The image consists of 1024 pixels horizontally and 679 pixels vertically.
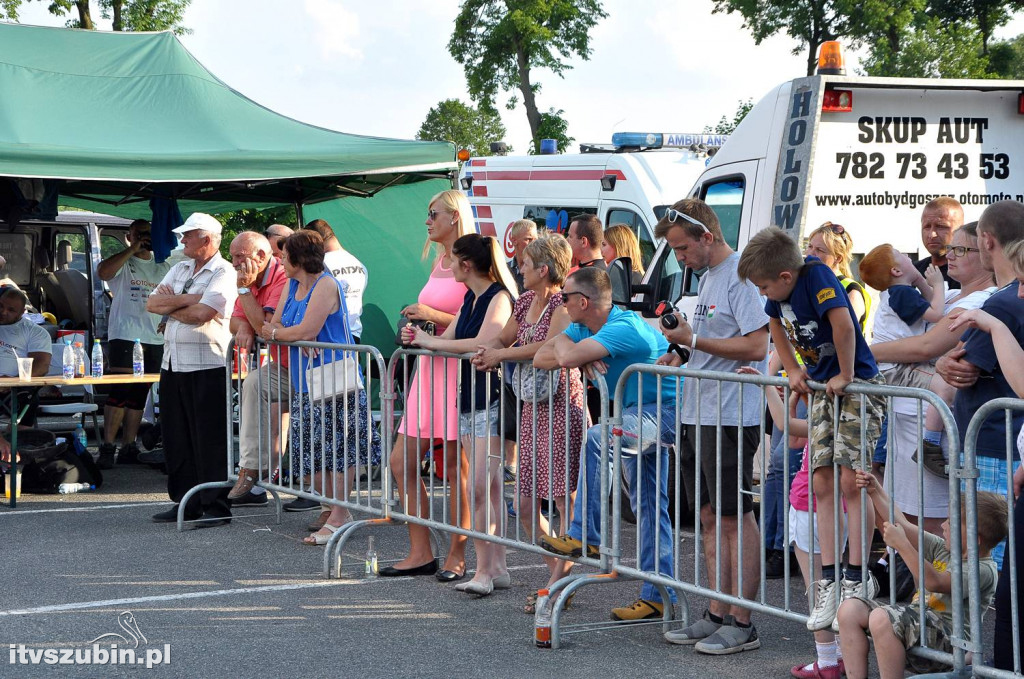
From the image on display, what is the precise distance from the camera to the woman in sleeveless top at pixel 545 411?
19.5ft

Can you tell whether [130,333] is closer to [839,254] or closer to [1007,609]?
[839,254]

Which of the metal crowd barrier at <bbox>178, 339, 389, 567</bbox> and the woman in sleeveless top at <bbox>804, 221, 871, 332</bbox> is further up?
the woman in sleeveless top at <bbox>804, 221, 871, 332</bbox>

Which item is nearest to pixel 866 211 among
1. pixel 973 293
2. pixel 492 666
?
pixel 973 293

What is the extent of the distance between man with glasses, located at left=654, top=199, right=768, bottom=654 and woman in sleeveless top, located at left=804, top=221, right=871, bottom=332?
4.04ft

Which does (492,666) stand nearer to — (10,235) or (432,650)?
(432,650)

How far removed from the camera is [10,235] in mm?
12836

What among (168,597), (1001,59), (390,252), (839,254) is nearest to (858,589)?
(839,254)

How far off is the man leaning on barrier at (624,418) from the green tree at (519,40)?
3102 cm

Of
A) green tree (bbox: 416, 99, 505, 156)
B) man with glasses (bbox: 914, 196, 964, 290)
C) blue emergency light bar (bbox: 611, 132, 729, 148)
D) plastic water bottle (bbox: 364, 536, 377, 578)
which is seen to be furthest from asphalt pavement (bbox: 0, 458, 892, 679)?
green tree (bbox: 416, 99, 505, 156)

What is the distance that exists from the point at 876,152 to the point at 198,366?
4.54 metres

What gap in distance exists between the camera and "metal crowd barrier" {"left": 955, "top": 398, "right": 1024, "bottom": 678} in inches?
155

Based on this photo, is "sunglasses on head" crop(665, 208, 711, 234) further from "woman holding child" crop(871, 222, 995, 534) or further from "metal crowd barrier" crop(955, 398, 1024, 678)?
"metal crowd barrier" crop(955, 398, 1024, 678)

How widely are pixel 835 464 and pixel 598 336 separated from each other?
54.6 inches

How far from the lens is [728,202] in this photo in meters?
8.18
